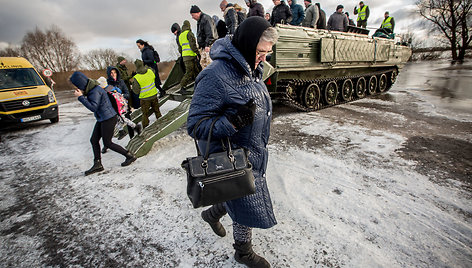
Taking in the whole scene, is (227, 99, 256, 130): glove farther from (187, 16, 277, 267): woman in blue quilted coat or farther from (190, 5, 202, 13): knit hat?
(190, 5, 202, 13): knit hat

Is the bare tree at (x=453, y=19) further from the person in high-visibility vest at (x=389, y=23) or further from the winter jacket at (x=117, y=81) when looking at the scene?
the winter jacket at (x=117, y=81)

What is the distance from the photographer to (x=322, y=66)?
6832 millimetres

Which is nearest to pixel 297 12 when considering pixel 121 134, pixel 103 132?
pixel 121 134

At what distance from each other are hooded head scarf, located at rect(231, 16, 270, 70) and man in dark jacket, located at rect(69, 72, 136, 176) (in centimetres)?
300

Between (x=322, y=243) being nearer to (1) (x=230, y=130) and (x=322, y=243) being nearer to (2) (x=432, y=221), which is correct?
(2) (x=432, y=221)

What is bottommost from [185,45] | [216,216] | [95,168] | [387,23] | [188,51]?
[95,168]

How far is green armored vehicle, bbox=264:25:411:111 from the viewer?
236 inches

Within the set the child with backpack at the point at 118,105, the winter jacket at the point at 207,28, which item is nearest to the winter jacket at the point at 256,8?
the winter jacket at the point at 207,28

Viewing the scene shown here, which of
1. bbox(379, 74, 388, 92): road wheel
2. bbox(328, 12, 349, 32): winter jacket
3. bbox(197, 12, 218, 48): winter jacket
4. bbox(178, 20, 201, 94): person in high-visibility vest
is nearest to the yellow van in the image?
bbox(178, 20, 201, 94): person in high-visibility vest

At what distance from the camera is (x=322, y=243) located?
216cm

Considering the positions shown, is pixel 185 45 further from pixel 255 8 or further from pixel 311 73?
pixel 311 73

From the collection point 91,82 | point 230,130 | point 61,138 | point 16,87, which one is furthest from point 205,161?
point 16,87

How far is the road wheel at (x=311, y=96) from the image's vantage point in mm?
6891

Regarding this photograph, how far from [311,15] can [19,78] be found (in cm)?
981
